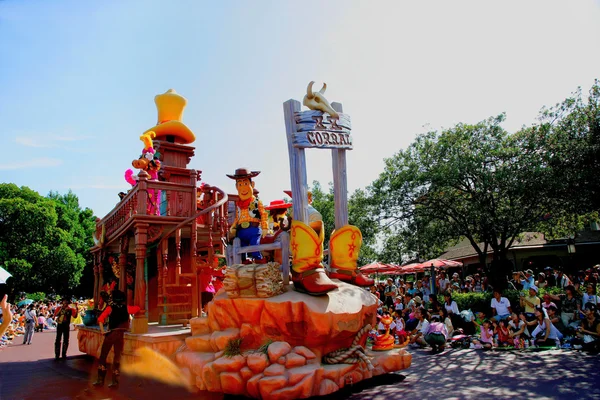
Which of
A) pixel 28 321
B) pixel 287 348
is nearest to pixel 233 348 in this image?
pixel 287 348

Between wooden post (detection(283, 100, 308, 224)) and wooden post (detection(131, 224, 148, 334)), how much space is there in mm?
3676

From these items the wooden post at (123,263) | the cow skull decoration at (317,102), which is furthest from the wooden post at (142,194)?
the cow skull decoration at (317,102)

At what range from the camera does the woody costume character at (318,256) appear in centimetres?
657

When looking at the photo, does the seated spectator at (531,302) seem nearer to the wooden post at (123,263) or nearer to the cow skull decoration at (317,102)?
the cow skull decoration at (317,102)

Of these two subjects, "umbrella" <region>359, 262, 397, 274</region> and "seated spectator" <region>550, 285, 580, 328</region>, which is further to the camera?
"umbrella" <region>359, 262, 397, 274</region>

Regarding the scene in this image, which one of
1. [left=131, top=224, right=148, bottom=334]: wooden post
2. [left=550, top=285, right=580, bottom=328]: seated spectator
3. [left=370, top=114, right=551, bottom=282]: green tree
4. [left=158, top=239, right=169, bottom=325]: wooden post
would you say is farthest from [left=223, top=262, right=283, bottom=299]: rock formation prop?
[left=370, top=114, right=551, bottom=282]: green tree

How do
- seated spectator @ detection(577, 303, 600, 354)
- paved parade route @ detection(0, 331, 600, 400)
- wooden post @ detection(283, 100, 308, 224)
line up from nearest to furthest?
paved parade route @ detection(0, 331, 600, 400)
wooden post @ detection(283, 100, 308, 224)
seated spectator @ detection(577, 303, 600, 354)

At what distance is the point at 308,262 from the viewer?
265 inches

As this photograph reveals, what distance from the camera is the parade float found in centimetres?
605

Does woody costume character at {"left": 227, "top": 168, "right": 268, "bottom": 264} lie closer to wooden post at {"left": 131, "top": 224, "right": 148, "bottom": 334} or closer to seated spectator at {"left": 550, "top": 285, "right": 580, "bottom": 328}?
wooden post at {"left": 131, "top": 224, "right": 148, "bottom": 334}

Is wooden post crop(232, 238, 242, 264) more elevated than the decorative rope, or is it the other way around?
wooden post crop(232, 238, 242, 264)

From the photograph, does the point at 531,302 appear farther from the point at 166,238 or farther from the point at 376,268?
the point at 376,268

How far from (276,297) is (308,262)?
29.8 inches

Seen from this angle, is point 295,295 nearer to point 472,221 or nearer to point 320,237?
point 320,237
